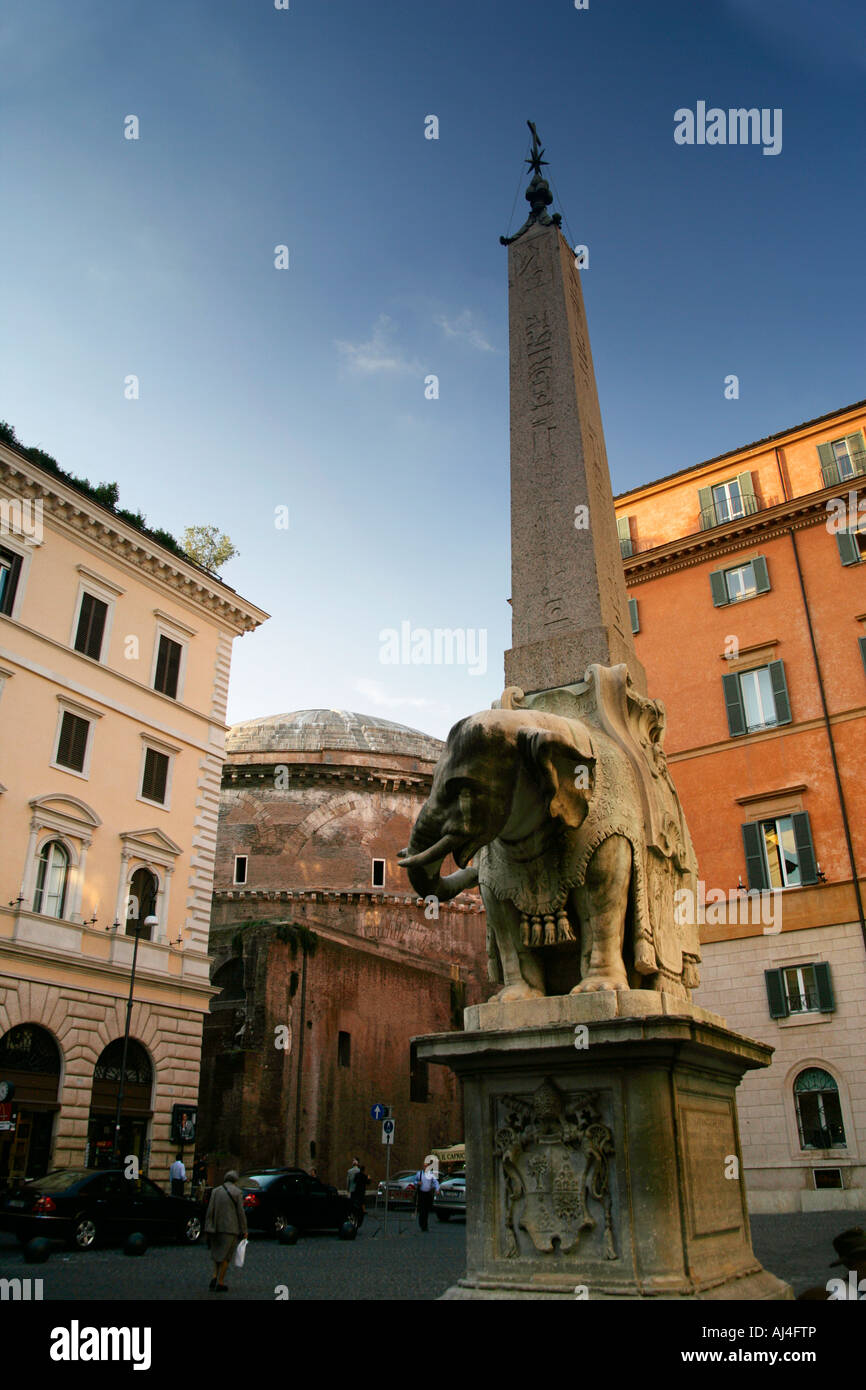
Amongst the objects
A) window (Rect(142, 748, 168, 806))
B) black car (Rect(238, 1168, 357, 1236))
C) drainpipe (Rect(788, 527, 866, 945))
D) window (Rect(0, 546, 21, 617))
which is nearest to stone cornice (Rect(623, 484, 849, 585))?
drainpipe (Rect(788, 527, 866, 945))

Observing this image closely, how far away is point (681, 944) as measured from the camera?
4.81 meters

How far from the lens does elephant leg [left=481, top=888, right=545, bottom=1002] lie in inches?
175

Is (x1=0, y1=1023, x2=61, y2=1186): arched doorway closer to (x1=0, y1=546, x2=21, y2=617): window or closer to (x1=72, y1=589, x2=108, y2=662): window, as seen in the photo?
(x1=72, y1=589, x2=108, y2=662): window

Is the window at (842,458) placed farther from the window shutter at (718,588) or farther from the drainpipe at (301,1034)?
the drainpipe at (301,1034)

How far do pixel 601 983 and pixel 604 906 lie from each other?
13.1 inches

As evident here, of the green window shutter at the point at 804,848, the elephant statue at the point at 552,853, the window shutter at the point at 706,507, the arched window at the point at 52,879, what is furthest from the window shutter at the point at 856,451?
the elephant statue at the point at 552,853

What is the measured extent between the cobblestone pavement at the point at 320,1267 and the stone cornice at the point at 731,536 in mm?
12437

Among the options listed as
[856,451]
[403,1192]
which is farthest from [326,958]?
[856,451]

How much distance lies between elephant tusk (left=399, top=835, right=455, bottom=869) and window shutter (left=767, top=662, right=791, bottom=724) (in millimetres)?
16691

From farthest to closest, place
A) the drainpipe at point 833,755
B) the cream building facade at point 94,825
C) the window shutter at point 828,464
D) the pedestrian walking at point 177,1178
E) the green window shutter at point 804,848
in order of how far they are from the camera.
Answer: the window shutter at point 828,464, the pedestrian walking at point 177,1178, the cream building facade at point 94,825, the green window shutter at point 804,848, the drainpipe at point 833,755

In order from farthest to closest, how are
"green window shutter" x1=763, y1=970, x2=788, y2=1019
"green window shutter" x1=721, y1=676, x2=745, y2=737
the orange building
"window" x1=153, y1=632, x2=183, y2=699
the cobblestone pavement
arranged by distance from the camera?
"window" x1=153, y1=632, x2=183, y2=699, "green window shutter" x1=721, y1=676, x2=745, y2=737, "green window shutter" x1=763, y1=970, x2=788, y2=1019, the orange building, the cobblestone pavement

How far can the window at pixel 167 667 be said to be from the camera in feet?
78.2

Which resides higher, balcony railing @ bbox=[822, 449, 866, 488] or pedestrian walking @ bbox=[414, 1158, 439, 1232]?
balcony railing @ bbox=[822, 449, 866, 488]

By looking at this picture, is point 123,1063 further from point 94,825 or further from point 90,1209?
point 90,1209
